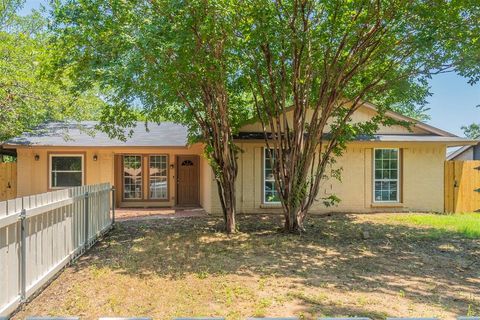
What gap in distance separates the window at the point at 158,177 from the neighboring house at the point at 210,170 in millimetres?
40

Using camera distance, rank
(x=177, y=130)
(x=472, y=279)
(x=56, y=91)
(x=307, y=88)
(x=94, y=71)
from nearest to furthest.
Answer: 1. (x=472, y=279)
2. (x=94, y=71)
3. (x=307, y=88)
4. (x=56, y=91)
5. (x=177, y=130)

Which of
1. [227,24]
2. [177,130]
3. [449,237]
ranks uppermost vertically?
[227,24]

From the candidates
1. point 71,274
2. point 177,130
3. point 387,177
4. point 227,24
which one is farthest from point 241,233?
point 177,130

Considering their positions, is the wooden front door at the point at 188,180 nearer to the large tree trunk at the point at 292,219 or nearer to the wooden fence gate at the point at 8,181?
the wooden fence gate at the point at 8,181

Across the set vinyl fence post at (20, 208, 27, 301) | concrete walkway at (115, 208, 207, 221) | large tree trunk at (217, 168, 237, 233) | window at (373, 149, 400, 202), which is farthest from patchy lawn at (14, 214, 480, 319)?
A: window at (373, 149, 400, 202)

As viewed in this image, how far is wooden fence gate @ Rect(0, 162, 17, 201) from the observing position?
566 inches

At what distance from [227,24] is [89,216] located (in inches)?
181

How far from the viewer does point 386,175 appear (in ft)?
43.2

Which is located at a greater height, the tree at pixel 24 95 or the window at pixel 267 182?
the tree at pixel 24 95

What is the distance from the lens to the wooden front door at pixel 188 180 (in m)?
15.3

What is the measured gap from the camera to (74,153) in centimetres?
1424

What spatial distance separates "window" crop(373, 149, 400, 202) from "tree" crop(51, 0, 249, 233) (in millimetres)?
6439

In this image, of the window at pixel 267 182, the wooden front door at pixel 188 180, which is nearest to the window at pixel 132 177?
the wooden front door at pixel 188 180

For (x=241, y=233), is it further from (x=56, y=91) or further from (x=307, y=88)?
(x=56, y=91)
